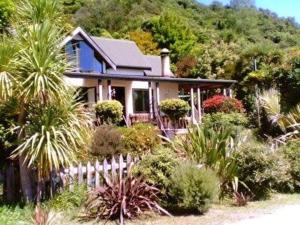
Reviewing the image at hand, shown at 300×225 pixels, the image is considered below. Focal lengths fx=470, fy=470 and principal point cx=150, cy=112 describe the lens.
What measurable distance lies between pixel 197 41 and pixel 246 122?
42.8 metres

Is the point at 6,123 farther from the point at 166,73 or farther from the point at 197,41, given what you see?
the point at 197,41

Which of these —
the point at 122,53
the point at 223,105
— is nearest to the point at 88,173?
the point at 223,105

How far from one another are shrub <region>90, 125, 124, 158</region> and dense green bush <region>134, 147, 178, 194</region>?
13.9 ft

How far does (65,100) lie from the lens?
9.96 m

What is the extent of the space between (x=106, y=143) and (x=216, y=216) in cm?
575

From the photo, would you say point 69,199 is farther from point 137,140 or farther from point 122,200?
point 137,140

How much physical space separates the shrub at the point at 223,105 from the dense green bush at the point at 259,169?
719 inches

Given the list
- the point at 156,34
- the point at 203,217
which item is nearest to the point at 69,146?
the point at 203,217

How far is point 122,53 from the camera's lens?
111ft

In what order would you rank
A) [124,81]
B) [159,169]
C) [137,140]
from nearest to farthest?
[159,169] < [137,140] < [124,81]

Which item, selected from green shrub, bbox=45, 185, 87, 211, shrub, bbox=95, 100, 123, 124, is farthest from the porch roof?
green shrub, bbox=45, 185, 87, 211

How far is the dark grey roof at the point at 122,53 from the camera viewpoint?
32203mm

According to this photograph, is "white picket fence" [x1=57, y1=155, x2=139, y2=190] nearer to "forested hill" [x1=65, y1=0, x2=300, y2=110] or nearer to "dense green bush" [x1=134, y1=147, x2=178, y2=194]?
"dense green bush" [x1=134, y1=147, x2=178, y2=194]

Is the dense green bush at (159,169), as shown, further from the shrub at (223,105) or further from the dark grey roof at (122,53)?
the dark grey roof at (122,53)
